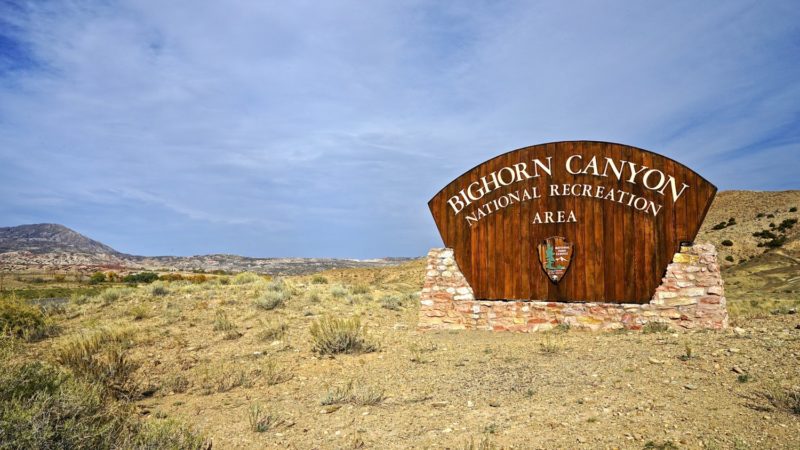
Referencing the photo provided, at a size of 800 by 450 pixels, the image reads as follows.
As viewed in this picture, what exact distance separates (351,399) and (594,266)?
20.3ft

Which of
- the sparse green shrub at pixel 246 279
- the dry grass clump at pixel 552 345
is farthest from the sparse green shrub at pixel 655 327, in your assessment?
the sparse green shrub at pixel 246 279

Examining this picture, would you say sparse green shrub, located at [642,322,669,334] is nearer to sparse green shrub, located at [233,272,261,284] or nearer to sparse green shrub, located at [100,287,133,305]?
sparse green shrub, located at [100,287,133,305]

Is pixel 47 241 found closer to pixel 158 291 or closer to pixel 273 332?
pixel 158 291

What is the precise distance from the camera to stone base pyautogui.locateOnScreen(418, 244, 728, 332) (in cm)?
945

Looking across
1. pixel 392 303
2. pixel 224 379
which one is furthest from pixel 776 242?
pixel 224 379

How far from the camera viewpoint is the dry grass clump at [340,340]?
900 centimetres

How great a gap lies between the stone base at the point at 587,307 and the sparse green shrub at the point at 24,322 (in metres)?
8.65

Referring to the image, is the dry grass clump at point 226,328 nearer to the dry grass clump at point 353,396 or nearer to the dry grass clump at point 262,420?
the dry grass clump at point 353,396

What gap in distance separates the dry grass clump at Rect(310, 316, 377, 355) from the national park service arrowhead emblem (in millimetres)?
3865

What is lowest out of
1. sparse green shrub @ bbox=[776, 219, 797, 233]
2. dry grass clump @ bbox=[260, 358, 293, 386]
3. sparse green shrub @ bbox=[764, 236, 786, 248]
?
dry grass clump @ bbox=[260, 358, 293, 386]

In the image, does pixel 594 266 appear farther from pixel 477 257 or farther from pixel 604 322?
pixel 477 257

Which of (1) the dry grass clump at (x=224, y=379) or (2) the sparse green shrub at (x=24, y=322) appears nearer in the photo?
(1) the dry grass clump at (x=224, y=379)

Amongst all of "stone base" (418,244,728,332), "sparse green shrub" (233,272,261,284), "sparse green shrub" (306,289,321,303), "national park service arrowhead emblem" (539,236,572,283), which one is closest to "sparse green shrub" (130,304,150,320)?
"sparse green shrub" (306,289,321,303)

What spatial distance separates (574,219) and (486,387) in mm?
5241
